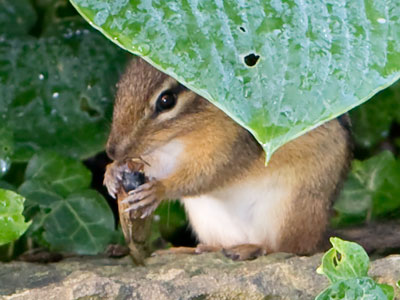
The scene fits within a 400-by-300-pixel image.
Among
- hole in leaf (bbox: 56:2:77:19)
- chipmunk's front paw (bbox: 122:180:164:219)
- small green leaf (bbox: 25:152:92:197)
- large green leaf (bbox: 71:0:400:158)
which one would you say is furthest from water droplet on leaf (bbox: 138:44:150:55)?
hole in leaf (bbox: 56:2:77:19)

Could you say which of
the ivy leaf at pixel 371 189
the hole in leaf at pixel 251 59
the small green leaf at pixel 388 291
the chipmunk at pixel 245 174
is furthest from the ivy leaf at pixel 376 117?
the hole in leaf at pixel 251 59

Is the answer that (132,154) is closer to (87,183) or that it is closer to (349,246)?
(87,183)

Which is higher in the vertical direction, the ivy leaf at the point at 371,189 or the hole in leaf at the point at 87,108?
the hole in leaf at the point at 87,108

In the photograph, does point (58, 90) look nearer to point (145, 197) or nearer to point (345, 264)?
point (145, 197)

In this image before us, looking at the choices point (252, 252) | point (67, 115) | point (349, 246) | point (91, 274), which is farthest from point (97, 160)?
point (349, 246)

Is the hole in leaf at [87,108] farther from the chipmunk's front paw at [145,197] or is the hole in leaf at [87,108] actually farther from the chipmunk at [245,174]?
the chipmunk's front paw at [145,197]

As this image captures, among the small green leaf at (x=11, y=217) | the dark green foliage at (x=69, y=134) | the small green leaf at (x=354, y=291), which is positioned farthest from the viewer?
the dark green foliage at (x=69, y=134)

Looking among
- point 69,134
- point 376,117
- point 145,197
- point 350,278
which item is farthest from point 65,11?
point 350,278

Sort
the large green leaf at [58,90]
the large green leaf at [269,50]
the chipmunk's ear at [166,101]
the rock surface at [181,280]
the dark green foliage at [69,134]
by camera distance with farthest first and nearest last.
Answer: the large green leaf at [58,90] < the dark green foliage at [69,134] < the chipmunk's ear at [166,101] < the rock surface at [181,280] < the large green leaf at [269,50]
